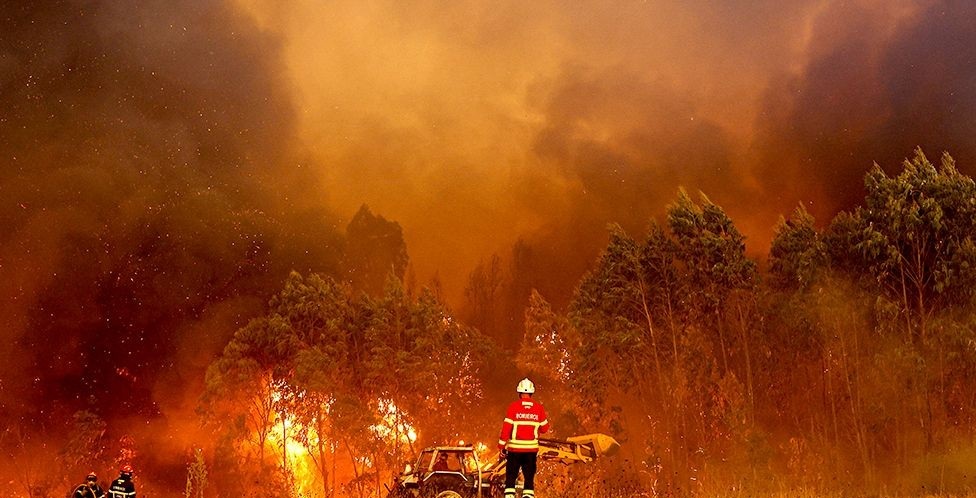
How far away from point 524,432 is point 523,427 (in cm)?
10

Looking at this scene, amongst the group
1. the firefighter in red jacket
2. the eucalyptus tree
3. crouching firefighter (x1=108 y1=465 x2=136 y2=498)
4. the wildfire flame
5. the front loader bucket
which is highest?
the eucalyptus tree

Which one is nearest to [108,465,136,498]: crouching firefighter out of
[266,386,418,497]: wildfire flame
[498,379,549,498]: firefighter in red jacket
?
[498,379,549,498]: firefighter in red jacket

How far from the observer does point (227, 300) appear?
186 feet

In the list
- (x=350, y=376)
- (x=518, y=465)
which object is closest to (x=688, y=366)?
(x=350, y=376)

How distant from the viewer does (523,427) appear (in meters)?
→ 15.6

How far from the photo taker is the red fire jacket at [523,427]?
51.0 feet

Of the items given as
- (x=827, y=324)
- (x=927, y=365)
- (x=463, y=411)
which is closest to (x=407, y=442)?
(x=463, y=411)

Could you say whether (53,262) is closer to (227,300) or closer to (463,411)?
(227,300)

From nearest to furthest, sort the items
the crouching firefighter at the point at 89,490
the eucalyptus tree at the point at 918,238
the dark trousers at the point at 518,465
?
the dark trousers at the point at 518,465 → the crouching firefighter at the point at 89,490 → the eucalyptus tree at the point at 918,238

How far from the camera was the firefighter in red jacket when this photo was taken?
15.5m

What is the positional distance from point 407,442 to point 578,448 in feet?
92.5

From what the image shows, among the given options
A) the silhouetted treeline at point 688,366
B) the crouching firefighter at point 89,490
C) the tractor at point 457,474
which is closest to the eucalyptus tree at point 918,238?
the silhouetted treeline at point 688,366

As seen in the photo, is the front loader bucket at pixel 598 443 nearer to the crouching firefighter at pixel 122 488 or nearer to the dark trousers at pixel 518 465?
the dark trousers at pixel 518 465

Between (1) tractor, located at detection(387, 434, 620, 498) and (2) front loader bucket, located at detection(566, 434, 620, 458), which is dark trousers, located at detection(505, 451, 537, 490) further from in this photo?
(2) front loader bucket, located at detection(566, 434, 620, 458)
